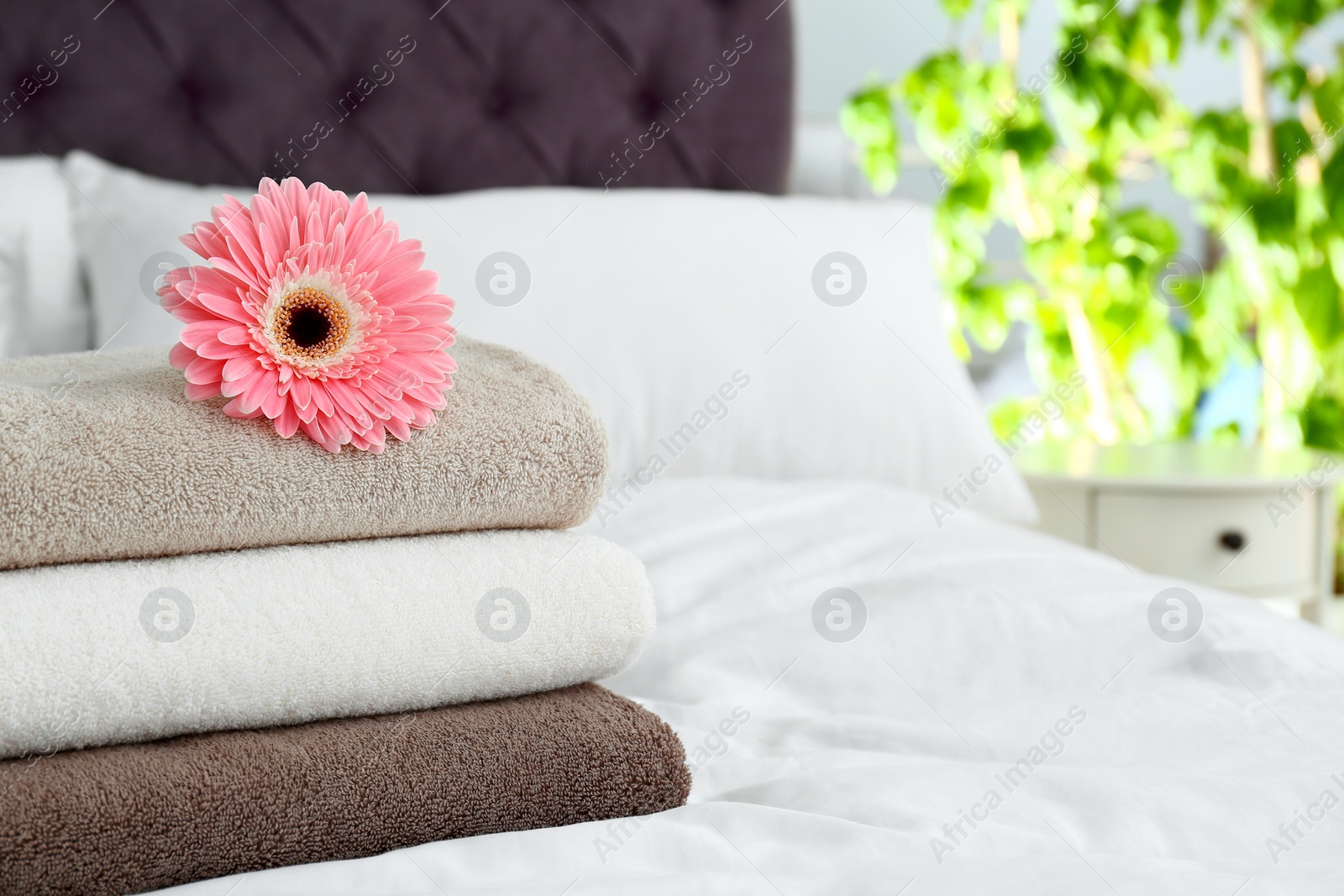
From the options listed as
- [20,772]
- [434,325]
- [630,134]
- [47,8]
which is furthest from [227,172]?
[20,772]

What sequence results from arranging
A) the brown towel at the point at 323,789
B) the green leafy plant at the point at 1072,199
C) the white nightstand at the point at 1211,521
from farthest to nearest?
the green leafy plant at the point at 1072,199
the white nightstand at the point at 1211,521
the brown towel at the point at 323,789

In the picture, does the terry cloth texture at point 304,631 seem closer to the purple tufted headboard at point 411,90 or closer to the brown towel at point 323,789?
the brown towel at point 323,789

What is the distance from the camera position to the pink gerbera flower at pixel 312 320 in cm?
48

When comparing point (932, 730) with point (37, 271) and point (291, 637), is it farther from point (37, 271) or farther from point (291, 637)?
point (37, 271)

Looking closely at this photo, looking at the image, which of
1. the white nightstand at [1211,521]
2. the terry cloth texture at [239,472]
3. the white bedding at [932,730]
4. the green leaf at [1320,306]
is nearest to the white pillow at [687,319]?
the white bedding at [932,730]

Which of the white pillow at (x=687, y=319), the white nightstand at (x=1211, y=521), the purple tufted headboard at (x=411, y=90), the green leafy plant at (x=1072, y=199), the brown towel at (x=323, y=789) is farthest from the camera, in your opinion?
the green leafy plant at (x=1072, y=199)

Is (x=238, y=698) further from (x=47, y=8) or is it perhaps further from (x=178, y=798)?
(x=47, y=8)

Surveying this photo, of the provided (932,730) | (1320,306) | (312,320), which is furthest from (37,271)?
(1320,306)

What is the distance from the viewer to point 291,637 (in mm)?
463

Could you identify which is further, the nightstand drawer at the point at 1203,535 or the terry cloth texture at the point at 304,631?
the nightstand drawer at the point at 1203,535

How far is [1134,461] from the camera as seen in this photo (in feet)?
5.60

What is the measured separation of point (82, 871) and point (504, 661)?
18 centimetres

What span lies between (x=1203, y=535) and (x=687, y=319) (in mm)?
874

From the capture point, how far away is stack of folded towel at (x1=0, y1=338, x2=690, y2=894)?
0.42 metres
